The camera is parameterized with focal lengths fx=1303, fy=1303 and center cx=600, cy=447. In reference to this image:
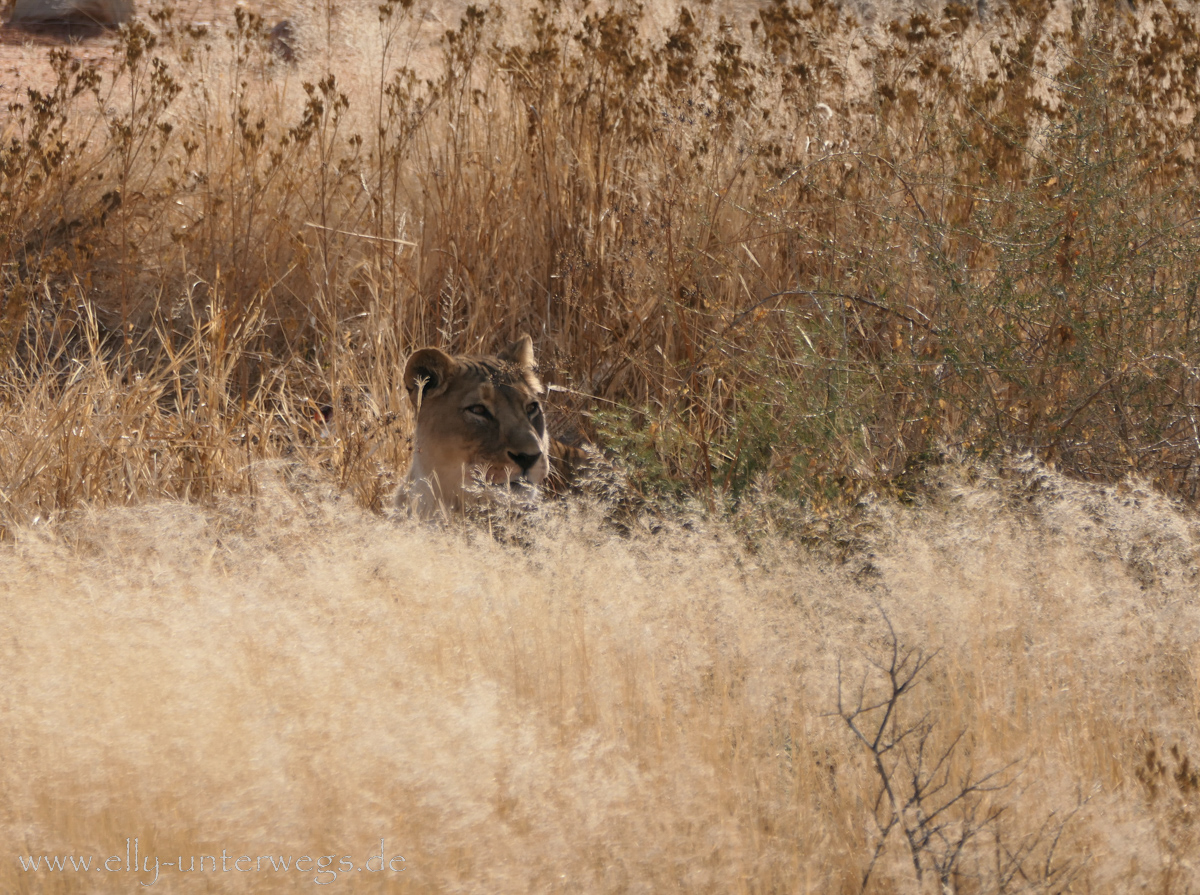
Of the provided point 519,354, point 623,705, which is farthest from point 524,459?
point 623,705

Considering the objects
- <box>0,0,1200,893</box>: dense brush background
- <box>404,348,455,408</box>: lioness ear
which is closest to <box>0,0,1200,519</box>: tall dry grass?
<box>0,0,1200,893</box>: dense brush background

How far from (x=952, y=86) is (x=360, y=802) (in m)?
4.40

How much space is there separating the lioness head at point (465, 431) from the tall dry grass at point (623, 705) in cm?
47

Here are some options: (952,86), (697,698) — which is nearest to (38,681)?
(697,698)

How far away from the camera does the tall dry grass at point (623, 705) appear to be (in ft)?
7.51

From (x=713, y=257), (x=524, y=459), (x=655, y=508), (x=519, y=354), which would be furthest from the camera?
(x=713, y=257)

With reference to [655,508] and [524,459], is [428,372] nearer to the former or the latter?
[524,459]

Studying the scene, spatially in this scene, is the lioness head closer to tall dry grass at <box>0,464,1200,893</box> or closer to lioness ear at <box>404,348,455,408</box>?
lioness ear at <box>404,348,455,408</box>

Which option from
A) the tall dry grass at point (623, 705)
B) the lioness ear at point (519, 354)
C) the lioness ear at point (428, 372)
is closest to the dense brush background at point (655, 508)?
the tall dry grass at point (623, 705)

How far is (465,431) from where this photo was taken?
445 centimetres

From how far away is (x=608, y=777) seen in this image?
8.13 feet

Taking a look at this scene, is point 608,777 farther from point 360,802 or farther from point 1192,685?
point 1192,685

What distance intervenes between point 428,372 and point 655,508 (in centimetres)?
92

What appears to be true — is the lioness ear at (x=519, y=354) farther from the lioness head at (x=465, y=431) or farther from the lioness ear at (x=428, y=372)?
the lioness ear at (x=428, y=372)
